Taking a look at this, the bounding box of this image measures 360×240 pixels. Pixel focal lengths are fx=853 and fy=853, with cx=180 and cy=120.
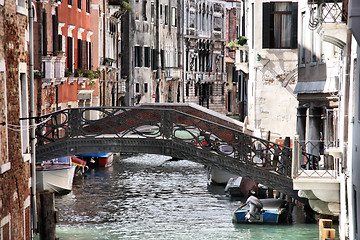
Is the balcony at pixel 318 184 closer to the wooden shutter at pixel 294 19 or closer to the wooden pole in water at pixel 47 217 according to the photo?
the wooden pole in water at pixel 47 217

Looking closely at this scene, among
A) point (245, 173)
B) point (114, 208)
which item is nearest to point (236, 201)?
point (114, 208)

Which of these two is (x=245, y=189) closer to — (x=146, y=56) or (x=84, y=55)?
(x=84, y=55)

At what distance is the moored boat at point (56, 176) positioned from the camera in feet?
76.6

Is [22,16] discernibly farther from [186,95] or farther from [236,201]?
[186,95]

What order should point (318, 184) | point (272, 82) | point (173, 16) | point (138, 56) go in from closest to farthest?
point (318, 184) → point (272, 82) → point (138, 56) → point (173, 16)

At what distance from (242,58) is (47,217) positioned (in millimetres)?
13170

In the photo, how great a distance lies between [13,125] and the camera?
538 inches

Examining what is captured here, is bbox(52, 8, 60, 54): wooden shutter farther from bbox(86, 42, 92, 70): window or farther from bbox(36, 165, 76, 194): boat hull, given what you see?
bbox(86, 42, 92, 70): window

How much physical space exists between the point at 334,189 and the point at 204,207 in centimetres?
760

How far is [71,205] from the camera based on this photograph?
924 inches

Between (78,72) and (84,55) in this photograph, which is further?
(84,55)

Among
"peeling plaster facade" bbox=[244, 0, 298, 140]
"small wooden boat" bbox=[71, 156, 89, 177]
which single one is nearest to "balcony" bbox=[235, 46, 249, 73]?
"peeling plaster facade" bbox=[244, 0, 298, 140]

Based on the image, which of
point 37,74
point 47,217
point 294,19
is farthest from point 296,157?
point 37,74

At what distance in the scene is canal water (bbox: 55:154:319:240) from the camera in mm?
19234
